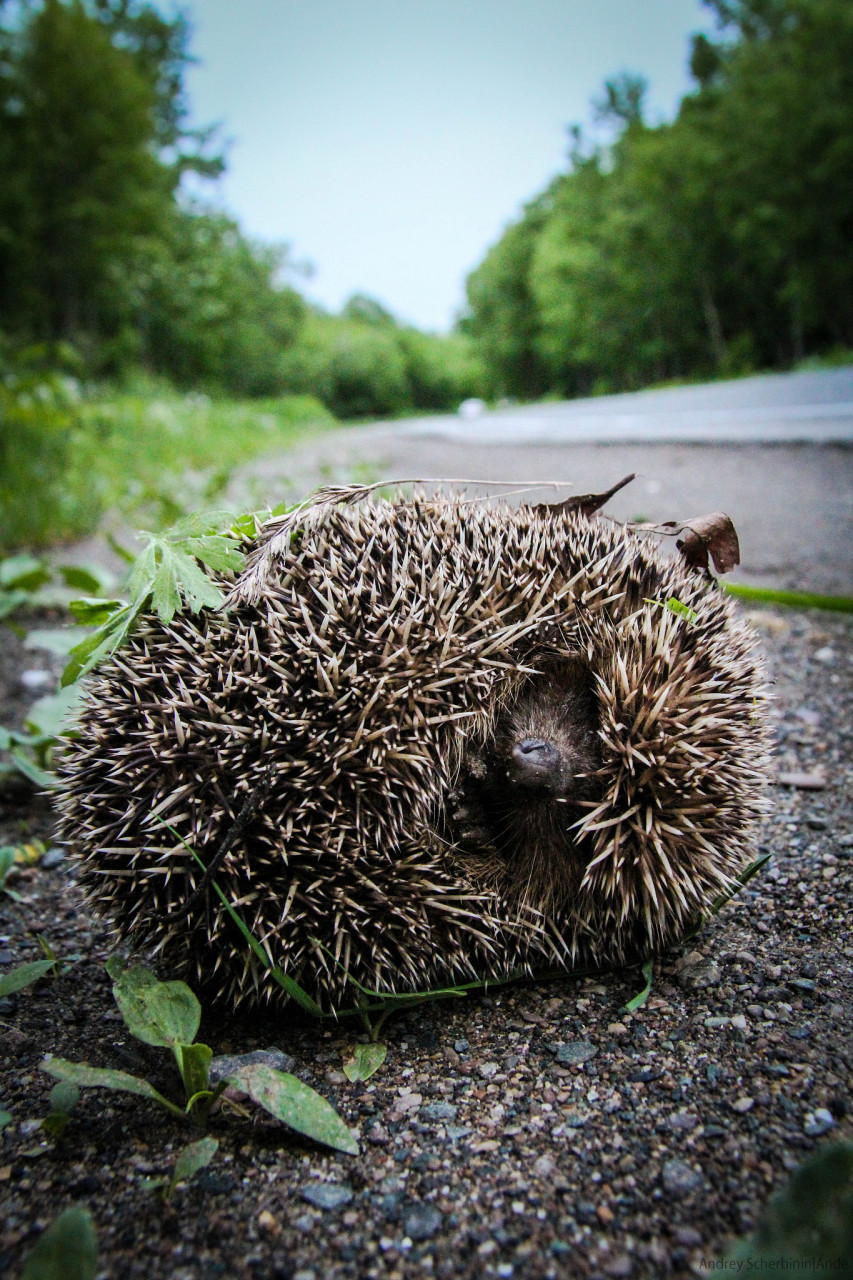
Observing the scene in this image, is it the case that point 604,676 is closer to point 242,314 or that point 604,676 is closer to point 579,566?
point 579,566

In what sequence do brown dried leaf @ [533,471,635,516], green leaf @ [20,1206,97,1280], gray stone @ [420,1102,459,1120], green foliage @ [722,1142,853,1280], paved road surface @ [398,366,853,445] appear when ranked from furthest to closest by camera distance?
paved road surface @ [398,366,853,445]
brown dried leaf @ [533,471,635,516]
gray stone @ [420,1102,459,1120]
green leaf @ [20,1206,97,1280]
green foliage @ [722,1142,853,1280]

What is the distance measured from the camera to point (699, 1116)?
168 centimetres

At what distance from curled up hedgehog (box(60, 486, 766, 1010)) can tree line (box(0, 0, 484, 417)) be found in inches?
284

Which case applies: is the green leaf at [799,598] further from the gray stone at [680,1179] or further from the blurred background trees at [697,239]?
the gray stone at [680,1179]

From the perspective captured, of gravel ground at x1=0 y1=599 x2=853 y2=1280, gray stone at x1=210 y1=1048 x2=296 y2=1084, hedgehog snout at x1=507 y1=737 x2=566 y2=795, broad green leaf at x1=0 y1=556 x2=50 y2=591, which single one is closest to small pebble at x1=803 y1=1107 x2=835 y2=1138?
gravel ground at x1=0 y1=599 x2=853 y2=1280

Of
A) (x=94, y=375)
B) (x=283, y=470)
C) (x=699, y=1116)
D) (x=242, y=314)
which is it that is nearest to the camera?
(x=699, y=1116)

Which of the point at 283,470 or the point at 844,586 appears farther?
the point at 283,470

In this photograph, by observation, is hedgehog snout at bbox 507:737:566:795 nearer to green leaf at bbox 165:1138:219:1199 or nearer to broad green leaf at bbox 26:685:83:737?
green leaf at bbox 165:1138:219:1199

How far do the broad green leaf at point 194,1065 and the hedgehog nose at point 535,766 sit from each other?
37.7 inches

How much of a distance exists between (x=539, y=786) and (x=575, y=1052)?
2.04 feet

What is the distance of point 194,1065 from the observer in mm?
1732

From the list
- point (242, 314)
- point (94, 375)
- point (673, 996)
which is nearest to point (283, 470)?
point (673, 996)

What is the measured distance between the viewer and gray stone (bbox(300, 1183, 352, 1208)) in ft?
5.13

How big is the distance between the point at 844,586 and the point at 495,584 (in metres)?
2.41
